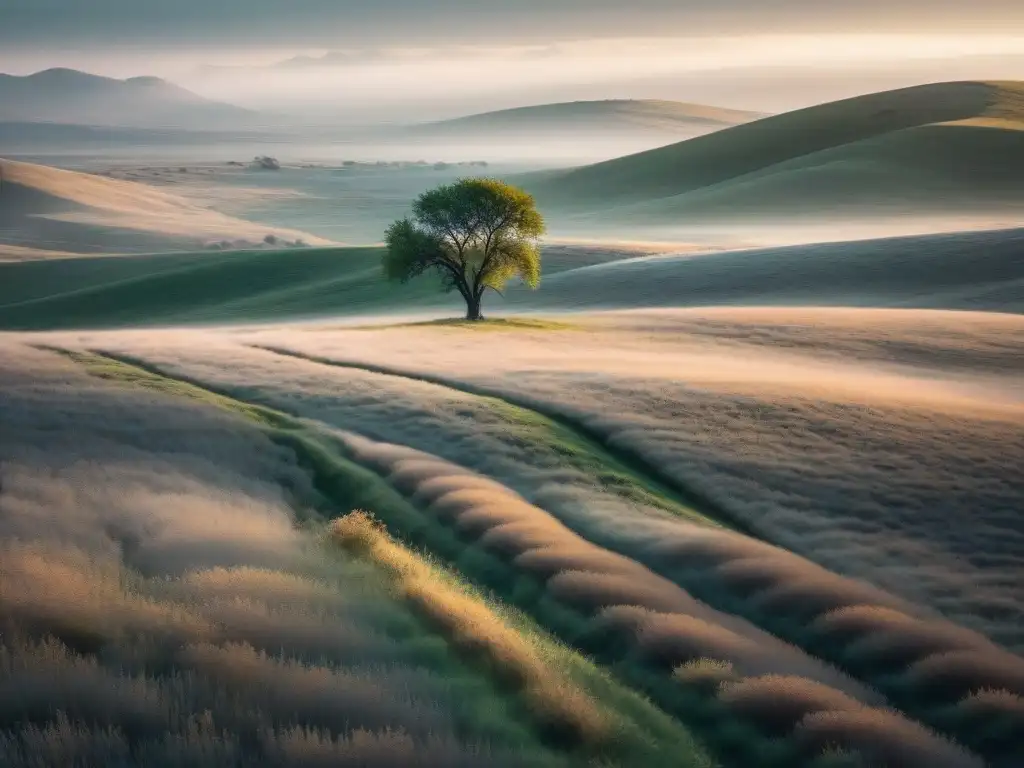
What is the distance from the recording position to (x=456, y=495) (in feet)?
53.1

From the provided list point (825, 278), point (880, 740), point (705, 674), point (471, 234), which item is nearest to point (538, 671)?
point (705, 674)

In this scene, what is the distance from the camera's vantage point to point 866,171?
511 ft

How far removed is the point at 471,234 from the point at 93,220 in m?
127

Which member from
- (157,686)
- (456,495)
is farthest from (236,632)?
(456,495)

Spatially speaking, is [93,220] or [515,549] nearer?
[515,549]

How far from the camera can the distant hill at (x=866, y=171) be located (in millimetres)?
143375

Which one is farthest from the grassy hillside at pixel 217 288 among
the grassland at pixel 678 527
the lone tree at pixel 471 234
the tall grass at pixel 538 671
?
the tall grass at pixel 538 671

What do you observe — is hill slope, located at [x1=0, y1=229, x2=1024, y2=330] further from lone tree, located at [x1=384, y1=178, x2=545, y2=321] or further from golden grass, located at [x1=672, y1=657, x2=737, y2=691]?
golden grass, located at [x1=672, y1=657, x2=737, y2=691]

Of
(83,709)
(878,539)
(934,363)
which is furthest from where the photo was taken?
(934,363)

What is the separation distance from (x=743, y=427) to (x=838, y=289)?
4346cm

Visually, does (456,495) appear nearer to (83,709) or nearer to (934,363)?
(83,709)

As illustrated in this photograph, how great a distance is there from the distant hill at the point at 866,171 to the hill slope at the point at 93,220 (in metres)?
67.5

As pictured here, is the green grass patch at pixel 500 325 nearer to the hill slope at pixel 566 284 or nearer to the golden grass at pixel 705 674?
the hill slope at pixel 566 284

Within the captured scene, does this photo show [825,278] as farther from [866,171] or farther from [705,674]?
[866,171]
